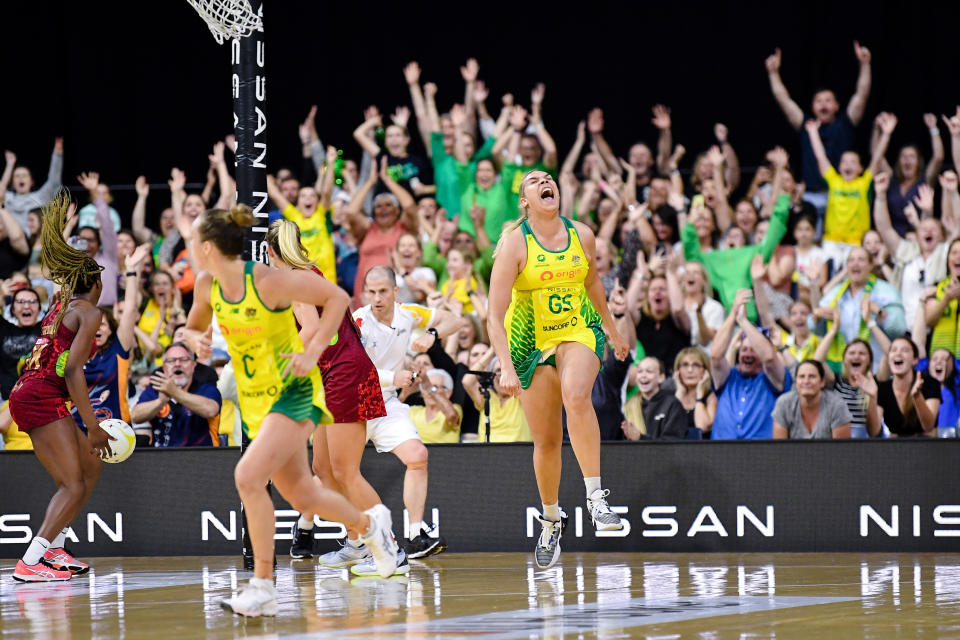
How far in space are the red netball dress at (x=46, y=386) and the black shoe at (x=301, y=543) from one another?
5.55ft

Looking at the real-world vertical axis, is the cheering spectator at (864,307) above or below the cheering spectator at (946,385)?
above

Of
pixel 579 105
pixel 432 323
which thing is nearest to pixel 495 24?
pixel 579 105

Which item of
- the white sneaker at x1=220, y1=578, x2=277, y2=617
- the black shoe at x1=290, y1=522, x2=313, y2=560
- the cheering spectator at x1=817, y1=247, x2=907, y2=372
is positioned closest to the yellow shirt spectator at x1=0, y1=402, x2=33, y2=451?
the black shoe at x1=290, y1=522, x2=313, y2=560

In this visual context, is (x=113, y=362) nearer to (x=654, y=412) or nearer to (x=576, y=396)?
(x=654, y=412)

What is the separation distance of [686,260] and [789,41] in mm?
3813

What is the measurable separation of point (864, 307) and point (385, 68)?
717 cm

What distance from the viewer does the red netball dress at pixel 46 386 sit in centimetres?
747

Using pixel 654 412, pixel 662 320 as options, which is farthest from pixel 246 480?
pixel 662 320

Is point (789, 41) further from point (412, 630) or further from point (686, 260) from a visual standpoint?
point (412, 630)

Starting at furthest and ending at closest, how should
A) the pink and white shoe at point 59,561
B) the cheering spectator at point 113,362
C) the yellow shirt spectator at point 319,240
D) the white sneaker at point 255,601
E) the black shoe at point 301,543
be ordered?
the yellow shirt spectator at point 319,240 < the cheering spectator at point 113,362 < the black shoe at point 301,543 < the pink and white shoe at point 59,561 < the white sneaker at point 255,601

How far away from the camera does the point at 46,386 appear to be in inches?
295

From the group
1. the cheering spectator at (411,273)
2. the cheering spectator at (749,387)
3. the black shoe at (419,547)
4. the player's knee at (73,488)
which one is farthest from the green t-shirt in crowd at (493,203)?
the player's knee at (73,488)

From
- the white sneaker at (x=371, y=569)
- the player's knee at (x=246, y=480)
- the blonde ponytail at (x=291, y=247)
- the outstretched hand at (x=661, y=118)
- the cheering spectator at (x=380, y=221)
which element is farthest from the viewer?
the outstretched hand at (x=661, y=118)

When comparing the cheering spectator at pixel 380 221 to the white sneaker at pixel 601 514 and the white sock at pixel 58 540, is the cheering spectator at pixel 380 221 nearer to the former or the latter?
the white sock at pixel 58 540
